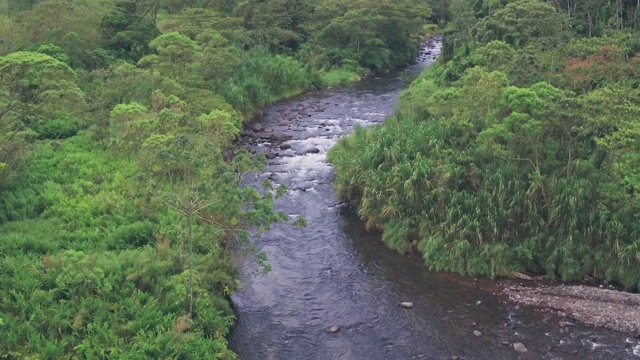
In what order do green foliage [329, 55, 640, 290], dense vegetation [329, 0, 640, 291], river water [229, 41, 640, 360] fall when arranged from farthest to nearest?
dense vegetation [329, 0, 640, 291]
green foliage [329, 55, 640, 290]
river water [229, 41, 640, 360]

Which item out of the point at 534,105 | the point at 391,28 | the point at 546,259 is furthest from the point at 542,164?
the point at 391,28

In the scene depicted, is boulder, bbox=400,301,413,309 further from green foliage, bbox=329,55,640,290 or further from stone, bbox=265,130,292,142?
stone, bbox=265,130,292,142

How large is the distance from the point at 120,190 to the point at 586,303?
23345mm

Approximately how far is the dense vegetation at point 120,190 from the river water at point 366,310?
196cm

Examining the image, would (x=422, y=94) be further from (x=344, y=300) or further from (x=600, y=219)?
(x=344, y=300)

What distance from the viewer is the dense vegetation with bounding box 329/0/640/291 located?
951 inches

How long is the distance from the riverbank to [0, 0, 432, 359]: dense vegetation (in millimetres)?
11468

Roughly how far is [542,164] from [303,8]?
54.6 meters

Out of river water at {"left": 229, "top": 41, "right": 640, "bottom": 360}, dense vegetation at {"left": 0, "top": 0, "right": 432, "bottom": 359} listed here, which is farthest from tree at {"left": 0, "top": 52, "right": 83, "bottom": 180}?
river water at {"left": 229, "top": 41, "right": 640, "bottom": 360}

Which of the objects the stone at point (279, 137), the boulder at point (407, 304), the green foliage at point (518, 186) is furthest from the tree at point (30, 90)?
the boulder at point (407, 304)

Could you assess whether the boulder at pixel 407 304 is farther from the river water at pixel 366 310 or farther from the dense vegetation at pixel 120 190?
the dense vegetation at pixel 120 190

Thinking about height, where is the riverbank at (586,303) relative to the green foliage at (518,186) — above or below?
below

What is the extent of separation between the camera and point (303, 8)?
2936 inches

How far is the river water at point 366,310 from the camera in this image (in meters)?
20.0
